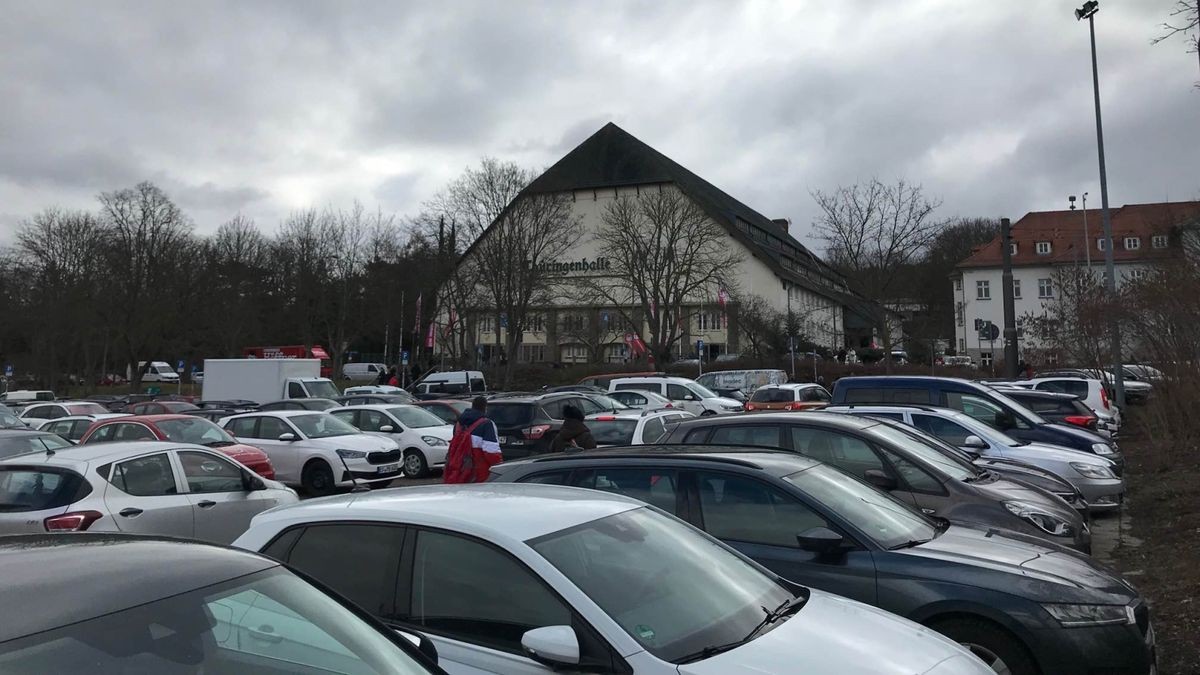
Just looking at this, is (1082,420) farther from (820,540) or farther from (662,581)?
(662,581)

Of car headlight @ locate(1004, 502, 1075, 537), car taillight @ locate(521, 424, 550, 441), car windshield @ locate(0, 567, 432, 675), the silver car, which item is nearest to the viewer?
car windshield @ locate(0, 567, 432, 675)

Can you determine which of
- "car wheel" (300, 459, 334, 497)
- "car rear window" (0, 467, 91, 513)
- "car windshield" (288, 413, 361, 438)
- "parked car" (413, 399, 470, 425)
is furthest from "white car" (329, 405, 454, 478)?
"car rear window" (0, 467, 91, 513)

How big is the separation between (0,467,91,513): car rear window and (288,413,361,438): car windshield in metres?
8.65

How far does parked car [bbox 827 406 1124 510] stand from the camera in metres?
12.4

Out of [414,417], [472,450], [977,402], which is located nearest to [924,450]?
[472,450]

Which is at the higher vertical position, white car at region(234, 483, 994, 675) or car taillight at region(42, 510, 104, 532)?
white car at region(234, 483, 994, 675)

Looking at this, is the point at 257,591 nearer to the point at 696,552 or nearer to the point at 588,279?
the point at 696,552

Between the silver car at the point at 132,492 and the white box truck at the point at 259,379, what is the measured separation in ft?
81.4

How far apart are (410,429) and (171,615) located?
58.1 feet

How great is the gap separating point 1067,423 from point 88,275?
52.9 metres

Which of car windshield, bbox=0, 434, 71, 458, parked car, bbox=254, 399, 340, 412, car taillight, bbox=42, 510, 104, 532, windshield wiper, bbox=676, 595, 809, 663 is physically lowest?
car taillight, bbox=42, 510, 104, 532

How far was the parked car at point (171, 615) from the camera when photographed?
2.37 metres

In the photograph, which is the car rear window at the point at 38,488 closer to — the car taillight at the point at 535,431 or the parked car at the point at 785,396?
the car taillight at the point at 535,431

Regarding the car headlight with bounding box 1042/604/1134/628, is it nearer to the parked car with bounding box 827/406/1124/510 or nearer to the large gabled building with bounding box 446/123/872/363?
the parked car with bounding box 827/406/1124/510
